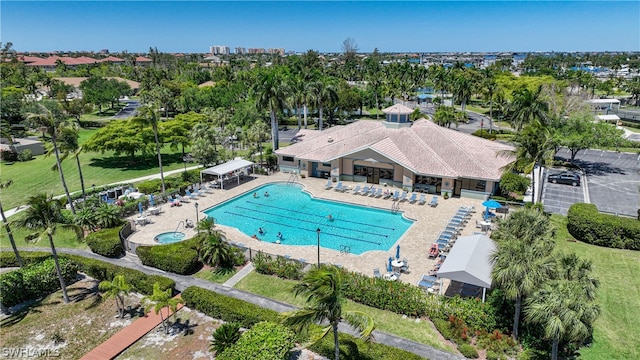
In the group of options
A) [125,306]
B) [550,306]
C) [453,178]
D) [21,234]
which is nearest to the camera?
[550,306]

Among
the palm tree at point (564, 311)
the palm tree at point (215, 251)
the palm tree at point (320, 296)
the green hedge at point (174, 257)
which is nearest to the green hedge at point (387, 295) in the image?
the palm tree at point (564, 311)

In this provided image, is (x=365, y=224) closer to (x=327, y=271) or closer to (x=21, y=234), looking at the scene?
(x=327, y=271)

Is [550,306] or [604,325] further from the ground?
[550,306]

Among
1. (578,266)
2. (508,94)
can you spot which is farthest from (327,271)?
(508,94)

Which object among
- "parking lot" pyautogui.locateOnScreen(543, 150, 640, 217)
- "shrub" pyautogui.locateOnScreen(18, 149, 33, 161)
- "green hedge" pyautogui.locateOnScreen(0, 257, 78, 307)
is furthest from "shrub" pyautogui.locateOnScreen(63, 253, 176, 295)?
"shrub" pyautogui.locateOnScreen(18, 149, 33, 161)

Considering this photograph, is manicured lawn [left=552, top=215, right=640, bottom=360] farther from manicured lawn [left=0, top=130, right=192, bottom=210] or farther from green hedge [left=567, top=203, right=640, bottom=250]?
manicured lawn [left=0, top=130, right=192, bottom=210]

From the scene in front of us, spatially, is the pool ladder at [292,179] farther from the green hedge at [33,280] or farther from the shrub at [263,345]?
the shrub at [263,345]

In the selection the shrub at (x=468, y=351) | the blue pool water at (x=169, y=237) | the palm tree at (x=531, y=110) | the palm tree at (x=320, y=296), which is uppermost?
the palm tree at (x=531, y=110)

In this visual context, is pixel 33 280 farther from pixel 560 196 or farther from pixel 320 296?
pixel 560 196
